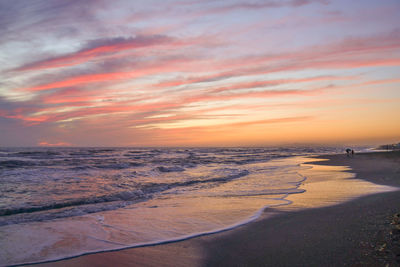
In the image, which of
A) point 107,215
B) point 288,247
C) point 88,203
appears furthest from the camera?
point 88,203

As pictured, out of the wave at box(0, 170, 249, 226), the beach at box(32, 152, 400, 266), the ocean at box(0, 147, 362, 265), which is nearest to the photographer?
the beach at box(32, 152, 400, 266)

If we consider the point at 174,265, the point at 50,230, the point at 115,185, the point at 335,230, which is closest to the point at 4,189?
the point at 115,185

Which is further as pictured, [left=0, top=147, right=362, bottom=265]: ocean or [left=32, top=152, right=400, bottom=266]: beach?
[left=0, top=147, right=362, bottom=265]: ocean

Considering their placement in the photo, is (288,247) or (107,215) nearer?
(288,247)

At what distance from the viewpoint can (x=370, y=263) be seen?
3430mm

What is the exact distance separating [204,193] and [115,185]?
14.8 ft

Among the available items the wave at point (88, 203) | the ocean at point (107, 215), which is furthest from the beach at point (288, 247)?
the wave at point (88, 203)

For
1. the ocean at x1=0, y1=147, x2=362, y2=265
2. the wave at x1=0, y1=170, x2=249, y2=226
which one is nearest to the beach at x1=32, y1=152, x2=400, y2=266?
the ocean at x1=0, y1=147, x2=362, y2=265

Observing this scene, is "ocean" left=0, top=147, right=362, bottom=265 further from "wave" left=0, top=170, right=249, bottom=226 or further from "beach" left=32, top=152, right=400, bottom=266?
"beach" left=32, top=152, right=400, bottom=266

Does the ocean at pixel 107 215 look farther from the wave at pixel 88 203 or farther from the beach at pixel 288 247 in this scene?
the beach at pixel 288 247

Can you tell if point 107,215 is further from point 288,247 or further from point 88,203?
point 288,247

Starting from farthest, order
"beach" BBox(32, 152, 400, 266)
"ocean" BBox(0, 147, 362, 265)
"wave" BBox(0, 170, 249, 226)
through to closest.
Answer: "wave" BBox(0, 170, 249, 226) → "ocean" BBox(0, 147, 362, 265) → "beach" BBox(32, 152, 400, 266)

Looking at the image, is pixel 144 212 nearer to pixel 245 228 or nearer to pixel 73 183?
pixel 245 228

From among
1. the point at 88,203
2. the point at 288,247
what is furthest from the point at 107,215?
the point at 288,247
